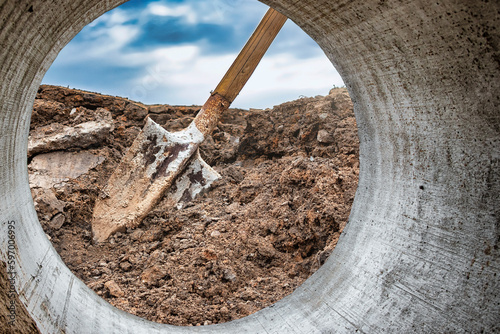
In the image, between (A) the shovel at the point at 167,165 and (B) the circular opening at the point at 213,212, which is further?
(A) the shovel at the point at 167,165

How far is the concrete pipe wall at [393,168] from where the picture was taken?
108 cm

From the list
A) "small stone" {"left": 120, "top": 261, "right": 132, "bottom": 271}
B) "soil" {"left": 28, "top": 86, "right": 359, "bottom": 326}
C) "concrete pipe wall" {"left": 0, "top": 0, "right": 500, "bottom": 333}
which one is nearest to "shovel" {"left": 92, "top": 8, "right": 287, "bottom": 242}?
"soil" {"left": 28, "top": 86, "right": 359, "bottom": 326}

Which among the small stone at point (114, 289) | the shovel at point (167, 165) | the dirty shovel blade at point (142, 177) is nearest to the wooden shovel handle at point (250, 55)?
the shovel at point (167, 165)

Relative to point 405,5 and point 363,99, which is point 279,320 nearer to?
point 363,99

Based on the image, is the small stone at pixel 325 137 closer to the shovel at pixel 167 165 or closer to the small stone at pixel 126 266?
the shovel at pixel 167 165

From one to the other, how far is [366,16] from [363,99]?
464mm

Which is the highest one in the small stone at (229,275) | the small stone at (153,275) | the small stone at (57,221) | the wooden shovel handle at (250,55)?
the wooden shovel handle at (250,55)

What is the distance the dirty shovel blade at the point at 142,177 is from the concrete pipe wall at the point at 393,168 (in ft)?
6.17

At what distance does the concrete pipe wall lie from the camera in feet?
3.54

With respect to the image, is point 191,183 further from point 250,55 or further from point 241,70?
point 250,55

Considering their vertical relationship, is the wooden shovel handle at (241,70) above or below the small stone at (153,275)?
above

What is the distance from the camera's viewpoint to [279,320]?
168cm

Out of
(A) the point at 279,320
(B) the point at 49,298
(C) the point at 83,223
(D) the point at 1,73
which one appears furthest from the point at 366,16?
(C) the point at 83,223

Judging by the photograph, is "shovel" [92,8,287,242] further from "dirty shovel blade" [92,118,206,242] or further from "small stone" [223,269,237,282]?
"small stone" [223,269,237,282]
